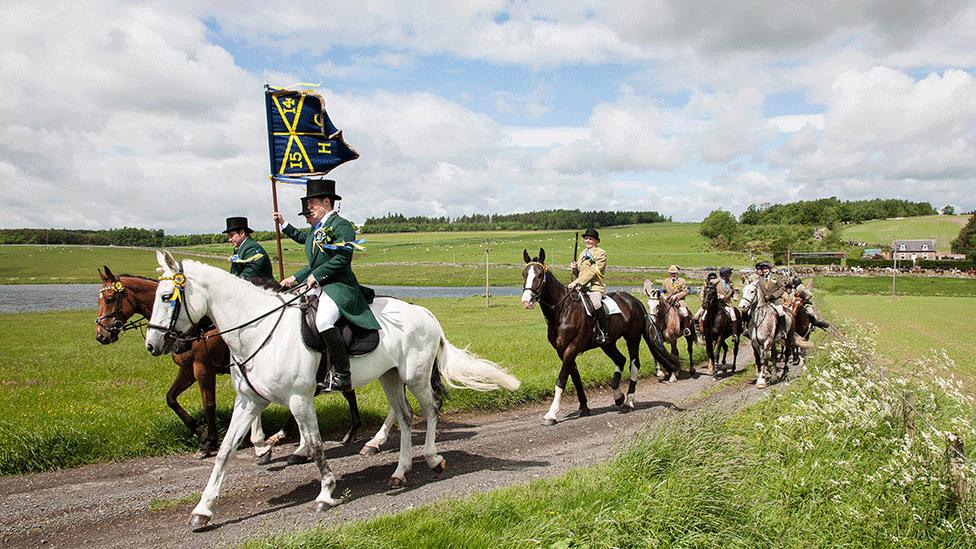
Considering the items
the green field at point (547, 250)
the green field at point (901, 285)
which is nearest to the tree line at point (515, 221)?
the green field at point (547, 250)

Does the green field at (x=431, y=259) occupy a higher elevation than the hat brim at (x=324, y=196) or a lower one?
lower

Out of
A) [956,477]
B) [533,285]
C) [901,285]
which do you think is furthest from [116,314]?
[901,285]

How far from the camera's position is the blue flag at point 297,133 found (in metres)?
8.27

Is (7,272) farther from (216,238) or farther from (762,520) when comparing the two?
(762,520)

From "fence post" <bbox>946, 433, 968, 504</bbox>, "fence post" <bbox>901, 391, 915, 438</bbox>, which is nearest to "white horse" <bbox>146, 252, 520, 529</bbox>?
"fence post" <bbox>946, 433, 968, 504</bbox>

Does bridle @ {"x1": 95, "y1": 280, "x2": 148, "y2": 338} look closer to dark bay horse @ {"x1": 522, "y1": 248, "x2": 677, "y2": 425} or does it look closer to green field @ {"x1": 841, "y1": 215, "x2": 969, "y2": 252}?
dark bay horse @ {"x1": 522, "y1": 248, "x2": 677, "y2": 425}

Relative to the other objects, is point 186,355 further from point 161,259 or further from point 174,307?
point 161,259

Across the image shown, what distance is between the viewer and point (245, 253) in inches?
337

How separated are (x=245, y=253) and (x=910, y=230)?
13849 cm

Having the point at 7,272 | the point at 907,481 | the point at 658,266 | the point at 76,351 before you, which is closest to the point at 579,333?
the point at 907,481

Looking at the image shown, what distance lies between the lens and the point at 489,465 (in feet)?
25.8

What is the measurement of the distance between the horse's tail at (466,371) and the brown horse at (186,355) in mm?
1931

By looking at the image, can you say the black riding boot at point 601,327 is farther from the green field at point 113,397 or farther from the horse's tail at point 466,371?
the horse's tail at point 466,371

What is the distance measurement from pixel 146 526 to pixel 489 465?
4.04m
